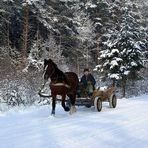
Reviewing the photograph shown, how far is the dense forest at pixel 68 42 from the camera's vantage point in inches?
833

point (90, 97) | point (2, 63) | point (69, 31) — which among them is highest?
point (69, 31)

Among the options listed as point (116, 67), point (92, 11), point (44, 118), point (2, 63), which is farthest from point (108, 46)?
point (92, 11)

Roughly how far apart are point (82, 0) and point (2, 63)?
92.9 feet

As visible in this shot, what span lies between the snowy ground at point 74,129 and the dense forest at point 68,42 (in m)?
3.69

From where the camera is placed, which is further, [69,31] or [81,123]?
[69,31]

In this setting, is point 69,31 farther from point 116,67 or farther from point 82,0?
point 116,67

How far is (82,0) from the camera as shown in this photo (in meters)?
45.8

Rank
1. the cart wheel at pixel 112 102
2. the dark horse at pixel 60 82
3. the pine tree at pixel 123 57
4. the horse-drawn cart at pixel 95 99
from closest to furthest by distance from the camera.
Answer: the dark horse at pixel 60 82
the horse-drawn cart at pixel 95 99
the cart wheel at pixel 112 102
the pine tree at pixel 123 57

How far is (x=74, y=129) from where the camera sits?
10195 mm

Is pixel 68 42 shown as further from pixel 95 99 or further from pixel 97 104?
pixel 97 104

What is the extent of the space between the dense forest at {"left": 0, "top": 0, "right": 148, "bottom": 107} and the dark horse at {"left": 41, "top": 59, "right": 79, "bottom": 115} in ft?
9.79

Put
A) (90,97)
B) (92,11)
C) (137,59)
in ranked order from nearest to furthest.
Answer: (90,97) → (137,59) → (92,11)

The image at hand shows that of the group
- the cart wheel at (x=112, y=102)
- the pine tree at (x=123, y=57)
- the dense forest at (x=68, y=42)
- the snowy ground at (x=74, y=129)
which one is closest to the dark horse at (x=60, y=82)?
the snowy ground at (x=74, y=129)

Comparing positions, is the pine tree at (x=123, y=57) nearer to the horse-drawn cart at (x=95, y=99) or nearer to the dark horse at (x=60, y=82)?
the horse-drawn cart at (x=95, y=99)
